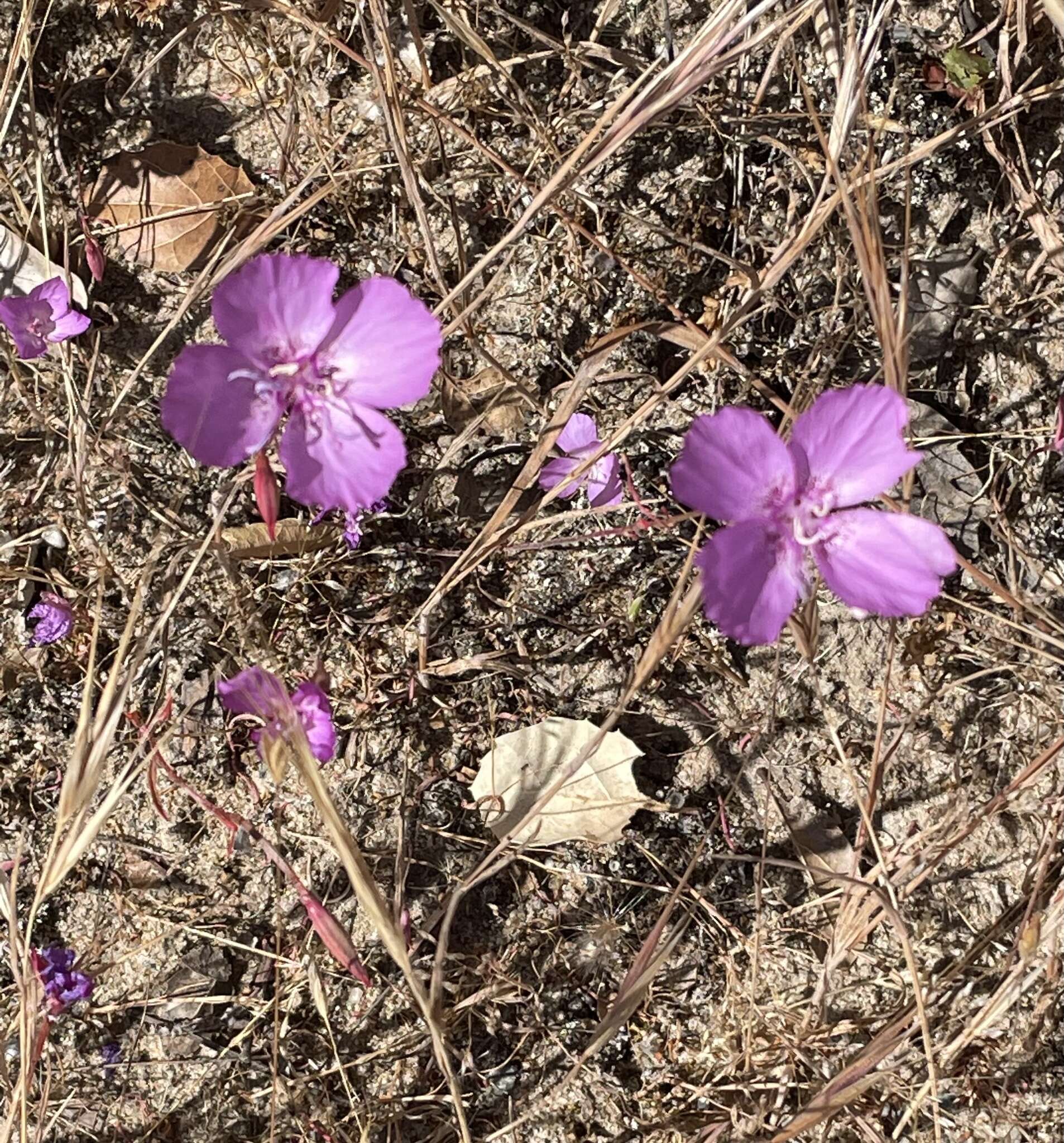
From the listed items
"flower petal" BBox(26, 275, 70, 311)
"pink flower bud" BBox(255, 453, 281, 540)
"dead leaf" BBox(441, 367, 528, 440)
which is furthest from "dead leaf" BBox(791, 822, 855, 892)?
"flower petal" BBox(26, 275, 70, 311)

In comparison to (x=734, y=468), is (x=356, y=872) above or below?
below

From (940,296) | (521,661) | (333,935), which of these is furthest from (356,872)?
(940,296)

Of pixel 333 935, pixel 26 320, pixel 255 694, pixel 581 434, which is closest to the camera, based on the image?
pixel 333 935

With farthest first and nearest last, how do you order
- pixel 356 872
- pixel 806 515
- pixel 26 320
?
pixel 26 320 < pixel 806 515 < pixel 356 872

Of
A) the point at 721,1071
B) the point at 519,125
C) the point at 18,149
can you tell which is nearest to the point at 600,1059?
the point at 721,1071

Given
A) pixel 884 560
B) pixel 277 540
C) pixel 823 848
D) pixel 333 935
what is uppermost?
pixel 884 560

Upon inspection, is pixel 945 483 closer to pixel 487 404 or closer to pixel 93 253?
pixel 487 404

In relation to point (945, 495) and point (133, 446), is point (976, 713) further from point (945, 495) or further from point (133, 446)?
point (133, 446)
